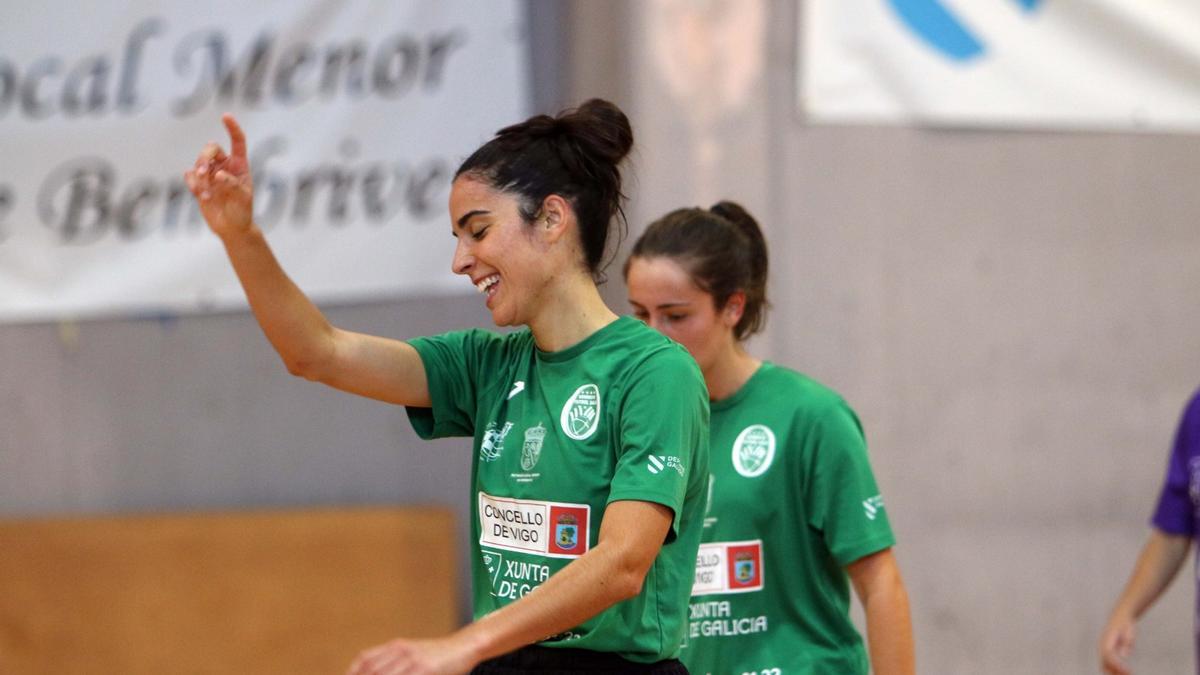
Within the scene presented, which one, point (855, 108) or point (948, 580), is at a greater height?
point (855, 108)

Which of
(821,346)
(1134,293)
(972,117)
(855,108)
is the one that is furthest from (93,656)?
(1134,293)

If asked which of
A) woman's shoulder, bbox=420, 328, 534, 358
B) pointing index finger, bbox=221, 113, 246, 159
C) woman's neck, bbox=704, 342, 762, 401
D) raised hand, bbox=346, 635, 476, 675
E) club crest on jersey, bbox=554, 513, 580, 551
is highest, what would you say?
pointing index finger, bbox=221, 113, 246, 159

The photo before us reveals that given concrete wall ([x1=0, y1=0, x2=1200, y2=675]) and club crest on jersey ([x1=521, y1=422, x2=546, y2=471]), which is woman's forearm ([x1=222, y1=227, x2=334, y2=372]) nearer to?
club crest on jersey ([x1=521, y1=422, x2=546, y2=471])

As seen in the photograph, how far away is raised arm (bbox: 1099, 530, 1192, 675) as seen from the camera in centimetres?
291

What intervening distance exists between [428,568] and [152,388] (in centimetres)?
111

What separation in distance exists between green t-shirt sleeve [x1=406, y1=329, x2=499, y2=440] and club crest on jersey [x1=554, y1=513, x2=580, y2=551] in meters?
0.30

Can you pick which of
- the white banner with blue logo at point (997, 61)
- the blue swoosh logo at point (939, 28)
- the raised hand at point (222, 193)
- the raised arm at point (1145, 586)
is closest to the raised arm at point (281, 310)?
the raised hand at point (222, 193)

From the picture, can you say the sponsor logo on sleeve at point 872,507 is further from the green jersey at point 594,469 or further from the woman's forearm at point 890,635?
the green jersey at point 594,469

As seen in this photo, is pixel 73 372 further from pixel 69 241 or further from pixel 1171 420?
pixel 1171 420

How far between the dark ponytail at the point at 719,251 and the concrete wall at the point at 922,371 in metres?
1.44

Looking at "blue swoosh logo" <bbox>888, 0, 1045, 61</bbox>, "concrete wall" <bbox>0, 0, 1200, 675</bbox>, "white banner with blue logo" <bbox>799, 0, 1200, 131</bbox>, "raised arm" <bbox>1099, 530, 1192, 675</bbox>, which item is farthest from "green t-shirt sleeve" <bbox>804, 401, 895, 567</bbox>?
"blue swoosh logo" <bbox>888, 0, 1045, 61</bbox>

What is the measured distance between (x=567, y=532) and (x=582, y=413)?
0.16 metres

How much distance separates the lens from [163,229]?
3.97 meters

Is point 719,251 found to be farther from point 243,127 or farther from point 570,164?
point 243,127
